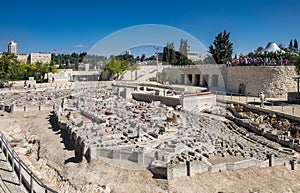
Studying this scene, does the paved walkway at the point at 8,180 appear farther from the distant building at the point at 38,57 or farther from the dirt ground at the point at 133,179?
the distant building at the point at 38,57

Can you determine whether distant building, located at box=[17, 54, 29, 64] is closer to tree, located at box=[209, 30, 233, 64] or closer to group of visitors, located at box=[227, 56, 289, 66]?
tree, located at box=[209, 30, 233, 64]

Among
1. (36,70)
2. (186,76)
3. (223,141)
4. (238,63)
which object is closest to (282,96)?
(238,63)

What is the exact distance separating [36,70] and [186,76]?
19116 mm

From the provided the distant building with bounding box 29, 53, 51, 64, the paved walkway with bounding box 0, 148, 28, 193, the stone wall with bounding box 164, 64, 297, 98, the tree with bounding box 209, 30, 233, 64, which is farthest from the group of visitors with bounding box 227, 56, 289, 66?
the distant building with bounding box 29, 53, 51, 64

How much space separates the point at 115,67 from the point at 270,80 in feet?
71.4

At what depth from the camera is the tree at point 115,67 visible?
3706 cm

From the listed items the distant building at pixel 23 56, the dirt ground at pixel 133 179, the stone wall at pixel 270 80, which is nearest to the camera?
the dirt ground at pixel 133 179

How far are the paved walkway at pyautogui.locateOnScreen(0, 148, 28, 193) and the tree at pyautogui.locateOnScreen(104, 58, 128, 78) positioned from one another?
101 ft

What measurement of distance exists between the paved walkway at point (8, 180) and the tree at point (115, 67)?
30757mm

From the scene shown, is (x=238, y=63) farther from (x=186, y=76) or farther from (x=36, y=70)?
(x=36, y=70)

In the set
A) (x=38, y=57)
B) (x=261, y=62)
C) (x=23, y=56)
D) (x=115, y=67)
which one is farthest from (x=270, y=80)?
(x=23, y=56)

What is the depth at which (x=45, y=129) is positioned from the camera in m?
13.5

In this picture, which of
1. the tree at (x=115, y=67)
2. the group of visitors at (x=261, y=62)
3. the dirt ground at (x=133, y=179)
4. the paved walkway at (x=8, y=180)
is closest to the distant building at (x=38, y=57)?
the tree at (x=115, y=67)

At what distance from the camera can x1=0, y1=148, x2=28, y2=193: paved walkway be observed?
216 inches
